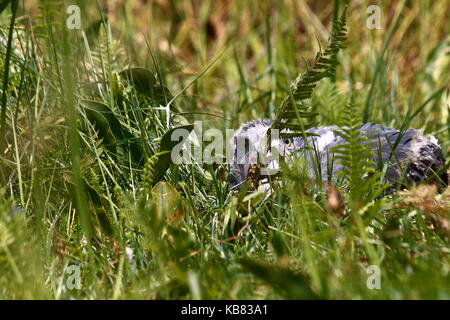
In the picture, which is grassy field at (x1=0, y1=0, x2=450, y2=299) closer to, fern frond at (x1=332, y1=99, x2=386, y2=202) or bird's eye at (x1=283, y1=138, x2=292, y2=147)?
fern frond at (x1=332, y1=99, x2=386, y2=202)

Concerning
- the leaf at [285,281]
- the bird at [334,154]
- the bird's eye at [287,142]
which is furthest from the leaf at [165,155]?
the leaf at [285,281]

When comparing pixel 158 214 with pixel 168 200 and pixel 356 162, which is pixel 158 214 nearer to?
pixel 168 200

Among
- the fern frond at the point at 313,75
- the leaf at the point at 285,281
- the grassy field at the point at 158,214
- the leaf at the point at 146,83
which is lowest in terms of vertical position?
the leaf at the point at 285,281

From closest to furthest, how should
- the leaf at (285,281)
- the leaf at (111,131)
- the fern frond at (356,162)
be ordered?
the leaf at (285,281), the fern frond at (356,162), the leaf at (111,131)

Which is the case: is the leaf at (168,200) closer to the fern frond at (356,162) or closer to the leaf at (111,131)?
the leaf at (111,131)

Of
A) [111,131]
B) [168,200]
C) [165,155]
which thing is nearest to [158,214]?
[168,200]

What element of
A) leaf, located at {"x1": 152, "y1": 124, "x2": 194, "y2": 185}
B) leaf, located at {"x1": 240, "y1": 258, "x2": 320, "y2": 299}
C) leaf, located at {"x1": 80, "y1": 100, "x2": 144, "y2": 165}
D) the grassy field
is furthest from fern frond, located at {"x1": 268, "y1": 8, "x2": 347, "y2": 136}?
leaf, located at {"x1": 240, "y1": 258, "x2": 320, "y2": 299}

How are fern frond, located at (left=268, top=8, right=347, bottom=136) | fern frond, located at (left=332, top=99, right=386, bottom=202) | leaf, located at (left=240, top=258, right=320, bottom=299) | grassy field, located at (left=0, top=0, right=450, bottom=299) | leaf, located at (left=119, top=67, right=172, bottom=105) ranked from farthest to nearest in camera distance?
leaf, located at (left=119, top=67, right=172, bottom=105) < fern frond, located at (left=268, top=8, right=347, bottom=136) < fern frond, located at (left=332, top=99, right=386, bottom=202) < grassy field, located at (left=0, top=0, right=450, bottom=299) < leaf, located at (left=240, top=258, right=320, bottom=299)

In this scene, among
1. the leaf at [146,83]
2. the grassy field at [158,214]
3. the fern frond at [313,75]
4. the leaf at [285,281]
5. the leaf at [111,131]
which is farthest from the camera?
the leaf at [146,83]

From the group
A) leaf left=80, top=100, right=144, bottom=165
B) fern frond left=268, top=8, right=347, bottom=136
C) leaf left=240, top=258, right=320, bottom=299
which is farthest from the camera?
leaf left=80, top=100, right=144, bottom=165

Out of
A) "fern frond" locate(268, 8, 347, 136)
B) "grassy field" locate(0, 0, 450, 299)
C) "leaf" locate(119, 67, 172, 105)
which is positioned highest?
"leaf" locate(119, 67, 172, 105)

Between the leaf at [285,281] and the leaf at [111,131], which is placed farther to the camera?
the leaf at [111,131]
